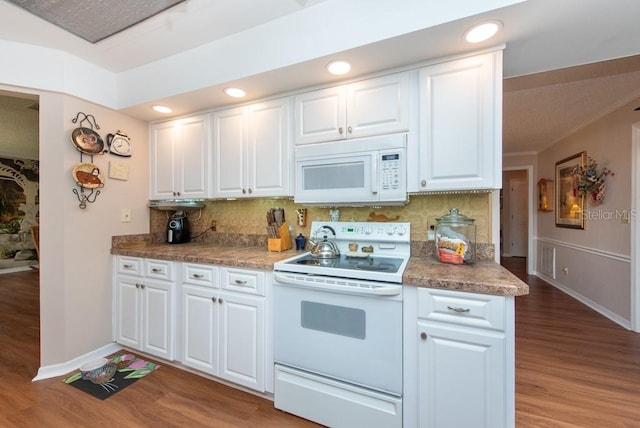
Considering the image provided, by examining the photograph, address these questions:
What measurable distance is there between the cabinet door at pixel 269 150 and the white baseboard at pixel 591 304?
12.6 ft

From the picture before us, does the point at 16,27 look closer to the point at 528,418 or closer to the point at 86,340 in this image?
the point at 86,340

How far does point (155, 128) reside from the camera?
8.63ft

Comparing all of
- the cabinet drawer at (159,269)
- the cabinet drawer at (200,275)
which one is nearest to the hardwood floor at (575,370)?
the cabinet drawer at (200,275)

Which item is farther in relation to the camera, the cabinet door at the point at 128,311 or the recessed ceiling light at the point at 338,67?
the cabinet door at the point at 128,311

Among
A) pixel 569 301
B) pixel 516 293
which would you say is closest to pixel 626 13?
pixel 516 293

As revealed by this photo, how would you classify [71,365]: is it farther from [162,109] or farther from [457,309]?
[457,309]

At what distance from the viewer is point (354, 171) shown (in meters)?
1.80

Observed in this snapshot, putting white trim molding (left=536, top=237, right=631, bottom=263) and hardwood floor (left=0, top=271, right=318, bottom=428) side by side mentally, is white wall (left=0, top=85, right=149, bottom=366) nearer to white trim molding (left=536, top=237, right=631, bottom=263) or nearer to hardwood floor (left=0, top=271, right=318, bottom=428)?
hardwood floor (left=0, top=271, right=318, bottom=428)

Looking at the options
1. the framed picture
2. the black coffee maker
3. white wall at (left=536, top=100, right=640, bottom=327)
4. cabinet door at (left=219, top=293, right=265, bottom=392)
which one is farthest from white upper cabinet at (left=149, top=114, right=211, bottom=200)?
the framed picture

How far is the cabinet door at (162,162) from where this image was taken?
100 inches

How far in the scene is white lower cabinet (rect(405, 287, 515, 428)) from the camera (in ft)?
3.92

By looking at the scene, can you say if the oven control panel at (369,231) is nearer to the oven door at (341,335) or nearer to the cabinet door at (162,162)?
the oven door at (341,335)

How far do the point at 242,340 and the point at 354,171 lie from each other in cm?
135

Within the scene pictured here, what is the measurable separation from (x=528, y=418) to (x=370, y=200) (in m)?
1.62
